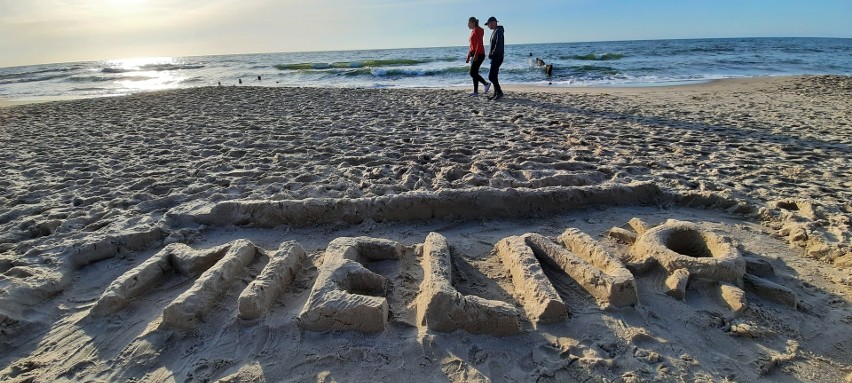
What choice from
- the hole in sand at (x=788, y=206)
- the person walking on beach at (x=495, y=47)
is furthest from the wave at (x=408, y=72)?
the hole in sand at (x=788, y=206)

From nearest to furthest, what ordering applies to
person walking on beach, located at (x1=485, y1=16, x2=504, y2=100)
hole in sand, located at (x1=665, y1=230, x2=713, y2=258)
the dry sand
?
the dry sand, hole in sand, located at (x1=665, y1=230, x2=713, y2=258), person walking on beach, located at (x1=485, y1=16, x2=504, y2=100)

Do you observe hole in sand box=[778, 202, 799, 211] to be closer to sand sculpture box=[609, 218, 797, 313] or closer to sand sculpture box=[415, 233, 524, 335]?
sand sculpture box=[609, 218, 797, 313]

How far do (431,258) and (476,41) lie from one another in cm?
779

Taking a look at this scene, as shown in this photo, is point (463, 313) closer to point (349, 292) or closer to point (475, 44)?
point (349, 292)

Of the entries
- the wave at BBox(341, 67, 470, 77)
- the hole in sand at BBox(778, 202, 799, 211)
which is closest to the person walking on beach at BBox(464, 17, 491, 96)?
the hole in sand at BBox(778, 202, 799, 211)

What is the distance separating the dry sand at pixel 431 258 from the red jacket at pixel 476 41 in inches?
169

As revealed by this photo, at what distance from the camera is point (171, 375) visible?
177 centimetres

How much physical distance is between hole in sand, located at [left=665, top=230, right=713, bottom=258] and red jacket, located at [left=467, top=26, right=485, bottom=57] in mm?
7388

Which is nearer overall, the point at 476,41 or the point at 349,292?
the point at 349,292

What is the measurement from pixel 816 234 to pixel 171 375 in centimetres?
372

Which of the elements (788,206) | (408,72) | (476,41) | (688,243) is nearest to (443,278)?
(688,243)

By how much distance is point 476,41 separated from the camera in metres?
9.22

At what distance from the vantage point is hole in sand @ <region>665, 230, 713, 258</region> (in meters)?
2.62

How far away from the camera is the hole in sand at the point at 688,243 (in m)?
2.62
